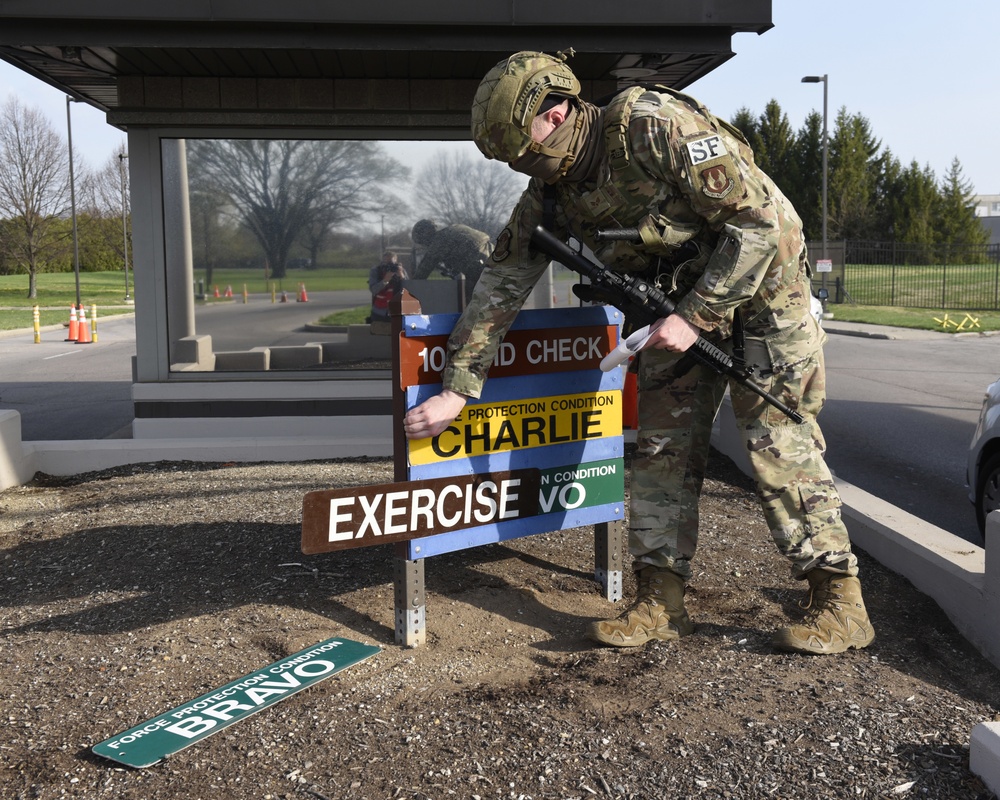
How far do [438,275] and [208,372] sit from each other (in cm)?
198

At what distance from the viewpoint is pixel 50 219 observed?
41.5m

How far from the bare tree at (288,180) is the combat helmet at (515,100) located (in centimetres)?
494

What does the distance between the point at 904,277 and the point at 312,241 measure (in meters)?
32.3

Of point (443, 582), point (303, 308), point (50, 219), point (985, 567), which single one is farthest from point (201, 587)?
point (50, 219)

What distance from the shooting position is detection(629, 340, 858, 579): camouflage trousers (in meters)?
3.36

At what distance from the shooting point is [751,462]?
3.40 m

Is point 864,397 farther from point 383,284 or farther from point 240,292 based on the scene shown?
point 240,292

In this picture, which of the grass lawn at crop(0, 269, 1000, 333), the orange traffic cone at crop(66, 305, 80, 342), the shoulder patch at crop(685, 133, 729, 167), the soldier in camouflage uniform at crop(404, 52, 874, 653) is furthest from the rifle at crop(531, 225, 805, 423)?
the orange traffic cone at crop(66, 305, 80, 342)

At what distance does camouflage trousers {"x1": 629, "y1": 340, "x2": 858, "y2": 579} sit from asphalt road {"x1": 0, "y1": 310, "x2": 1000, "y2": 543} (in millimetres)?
2968

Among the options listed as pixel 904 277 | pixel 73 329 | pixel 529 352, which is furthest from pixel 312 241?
pixel 904 277

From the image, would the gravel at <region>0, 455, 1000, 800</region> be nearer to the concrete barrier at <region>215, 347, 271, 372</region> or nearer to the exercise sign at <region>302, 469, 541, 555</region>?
the exercise sign at <region>302, 469, 541, 555</region>

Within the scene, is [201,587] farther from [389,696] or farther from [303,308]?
[303,308]

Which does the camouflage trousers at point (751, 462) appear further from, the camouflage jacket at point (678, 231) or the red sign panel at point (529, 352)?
the red sign panel at point (529, 352)

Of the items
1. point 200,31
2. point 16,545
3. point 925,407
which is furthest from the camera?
point 925,407
